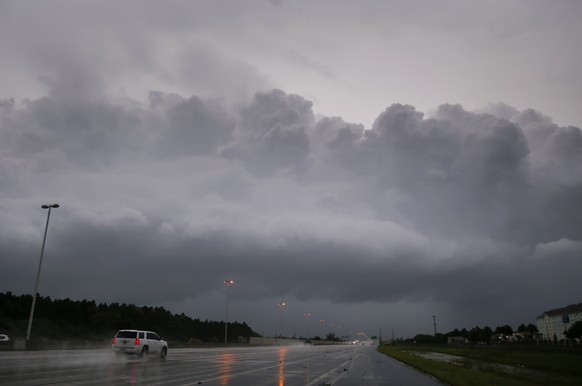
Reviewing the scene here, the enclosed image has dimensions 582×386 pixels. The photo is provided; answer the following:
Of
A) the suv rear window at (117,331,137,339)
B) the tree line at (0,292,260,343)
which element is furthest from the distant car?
the tree line at (0,292,260,343)

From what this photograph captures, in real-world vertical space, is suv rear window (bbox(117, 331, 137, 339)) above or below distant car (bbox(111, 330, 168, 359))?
above

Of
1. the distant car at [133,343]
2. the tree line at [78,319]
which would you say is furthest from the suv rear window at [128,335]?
the tree line at [78,319]

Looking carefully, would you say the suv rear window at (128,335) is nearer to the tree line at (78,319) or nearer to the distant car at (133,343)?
the distant car at (133,343)

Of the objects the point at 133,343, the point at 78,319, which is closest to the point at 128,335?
the point at 133,343

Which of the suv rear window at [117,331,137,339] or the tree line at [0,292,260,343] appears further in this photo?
the tree line at [0,292,260,343]

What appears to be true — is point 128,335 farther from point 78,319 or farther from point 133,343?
point 78,319

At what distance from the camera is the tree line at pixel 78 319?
102 meters

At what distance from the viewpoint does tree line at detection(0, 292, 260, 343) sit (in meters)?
102

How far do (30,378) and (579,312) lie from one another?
225 metres

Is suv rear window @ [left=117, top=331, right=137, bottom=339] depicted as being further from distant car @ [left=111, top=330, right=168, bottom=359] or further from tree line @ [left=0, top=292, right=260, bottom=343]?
tree line @ [left=0, top=292, right=260, bottom=343]

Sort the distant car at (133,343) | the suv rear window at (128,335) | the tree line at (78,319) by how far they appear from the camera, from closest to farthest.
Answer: the distant car at (133,343) < the suv rear window at (128,335) < the tree line at (78,319)

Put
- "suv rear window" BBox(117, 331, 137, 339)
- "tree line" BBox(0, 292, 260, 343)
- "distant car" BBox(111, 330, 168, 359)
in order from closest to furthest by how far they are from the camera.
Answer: "distant car" BBox(111, 330, 168, 359) < "suv rear window" BBox(117, 331, 137, 339) < "tree line" BBox(0, 292, 260, 343)

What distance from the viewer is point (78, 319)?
123 m

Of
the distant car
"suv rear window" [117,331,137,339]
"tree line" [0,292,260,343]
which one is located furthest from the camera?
"tree line" [0,292,260,343]
